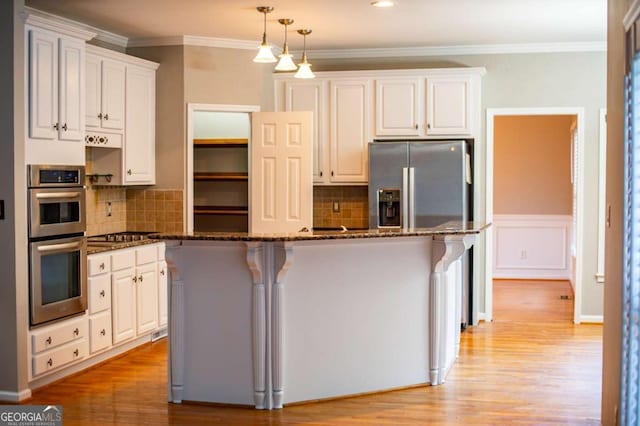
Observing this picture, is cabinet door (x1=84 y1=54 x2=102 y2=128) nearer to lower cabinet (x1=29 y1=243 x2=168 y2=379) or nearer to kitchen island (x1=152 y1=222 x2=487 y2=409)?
lower cabinet (x1=29 y1=243 x2=168 y2=379)

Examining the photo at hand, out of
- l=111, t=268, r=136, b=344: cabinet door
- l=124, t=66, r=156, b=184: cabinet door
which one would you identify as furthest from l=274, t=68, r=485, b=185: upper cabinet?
l=111, t=268, r=136, b=344: cabinet door

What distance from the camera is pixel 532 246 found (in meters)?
10.5

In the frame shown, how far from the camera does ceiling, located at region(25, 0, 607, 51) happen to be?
5656 millimetres

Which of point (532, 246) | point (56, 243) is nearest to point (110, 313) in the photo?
point (56, 243)

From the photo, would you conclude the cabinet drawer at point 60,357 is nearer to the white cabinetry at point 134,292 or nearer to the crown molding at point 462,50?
the white cabinetry at point 134,292

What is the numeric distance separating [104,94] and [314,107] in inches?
79.1

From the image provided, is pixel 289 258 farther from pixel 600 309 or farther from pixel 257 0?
pixel 600 309

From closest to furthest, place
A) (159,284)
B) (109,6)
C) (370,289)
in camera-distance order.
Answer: (370,289)
(109,6)
(159,284)

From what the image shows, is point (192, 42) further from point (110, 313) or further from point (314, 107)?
point (110, 313)

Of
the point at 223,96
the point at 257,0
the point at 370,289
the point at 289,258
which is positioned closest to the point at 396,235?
the point at 370,289

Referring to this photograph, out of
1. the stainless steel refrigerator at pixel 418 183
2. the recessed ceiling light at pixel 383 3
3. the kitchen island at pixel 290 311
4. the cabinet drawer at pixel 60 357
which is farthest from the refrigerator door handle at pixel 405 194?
the cabinet drawer at pixel 60 357

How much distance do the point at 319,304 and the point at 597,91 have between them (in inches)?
158

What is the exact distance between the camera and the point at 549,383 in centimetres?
523

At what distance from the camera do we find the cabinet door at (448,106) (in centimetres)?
718
